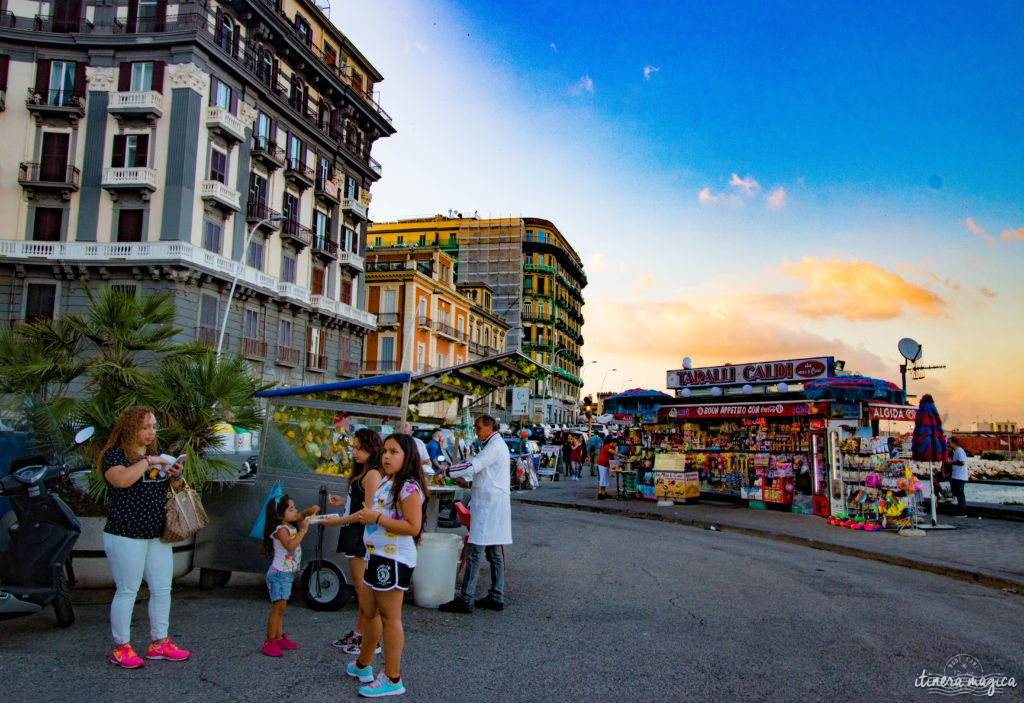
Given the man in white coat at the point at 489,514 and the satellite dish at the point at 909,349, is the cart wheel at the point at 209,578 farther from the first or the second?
the satellite dish at the point at 909,349

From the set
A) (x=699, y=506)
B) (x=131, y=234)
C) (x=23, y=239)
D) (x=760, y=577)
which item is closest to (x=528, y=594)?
(x=760, y=577)

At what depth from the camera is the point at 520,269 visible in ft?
258

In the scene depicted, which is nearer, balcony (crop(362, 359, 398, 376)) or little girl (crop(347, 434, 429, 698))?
little girl (crop(347, 434, 429, 698))

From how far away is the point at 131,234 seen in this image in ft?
95.9

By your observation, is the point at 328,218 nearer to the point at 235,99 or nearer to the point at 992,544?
the point at 235,99

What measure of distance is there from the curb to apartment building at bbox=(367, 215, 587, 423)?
57.9m

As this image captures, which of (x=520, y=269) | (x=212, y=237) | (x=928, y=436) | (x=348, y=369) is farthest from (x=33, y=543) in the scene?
(x=520, y=269)

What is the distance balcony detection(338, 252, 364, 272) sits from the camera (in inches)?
1594

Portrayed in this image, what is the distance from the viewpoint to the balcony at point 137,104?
2900cm

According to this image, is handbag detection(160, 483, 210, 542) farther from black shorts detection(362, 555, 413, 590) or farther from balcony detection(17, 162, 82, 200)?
balcony detection(17, 162, 82, 200)

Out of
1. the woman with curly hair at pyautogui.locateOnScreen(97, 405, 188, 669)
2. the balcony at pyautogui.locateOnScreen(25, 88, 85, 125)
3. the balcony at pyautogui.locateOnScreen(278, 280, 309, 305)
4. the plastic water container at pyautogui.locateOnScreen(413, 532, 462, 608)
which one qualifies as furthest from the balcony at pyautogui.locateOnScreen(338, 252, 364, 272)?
the woman with curly hair at pyautogui.locateOnScreen(97, 405, 188, 669)

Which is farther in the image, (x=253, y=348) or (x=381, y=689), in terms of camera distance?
(x=253, y=348)

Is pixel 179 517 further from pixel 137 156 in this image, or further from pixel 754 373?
pixel 137 156

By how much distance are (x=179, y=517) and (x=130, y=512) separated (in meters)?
0.31
